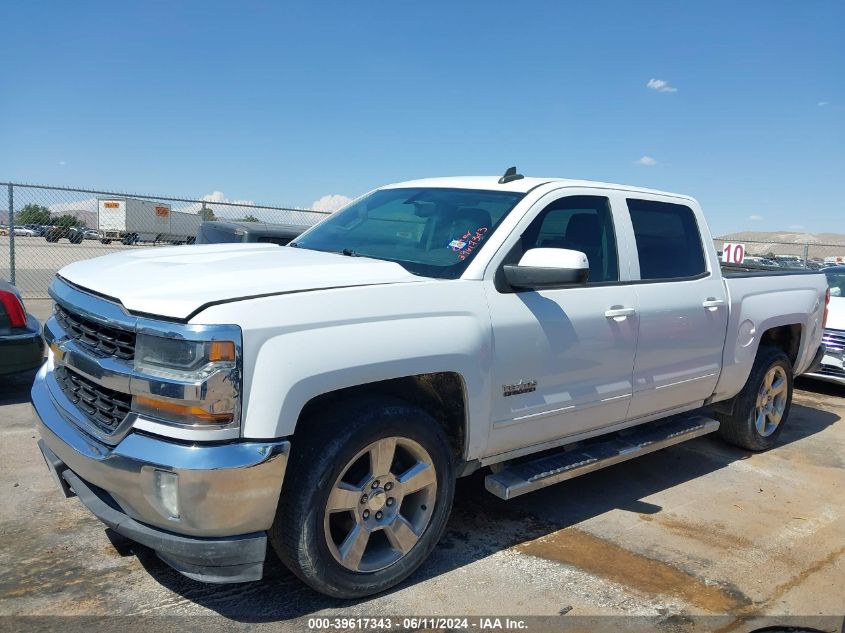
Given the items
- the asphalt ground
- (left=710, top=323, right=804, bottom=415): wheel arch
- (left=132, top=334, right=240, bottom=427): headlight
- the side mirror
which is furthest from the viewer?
(left=710, top=323, right=804, bottom=415): wheel arch

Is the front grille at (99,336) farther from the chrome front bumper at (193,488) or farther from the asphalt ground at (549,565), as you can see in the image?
the asphalt ground at (549,565)

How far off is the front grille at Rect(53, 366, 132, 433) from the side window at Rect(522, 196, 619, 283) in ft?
7.34

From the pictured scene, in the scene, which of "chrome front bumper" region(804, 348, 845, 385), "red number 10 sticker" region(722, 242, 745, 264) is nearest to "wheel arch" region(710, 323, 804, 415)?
"chrome front bumper" region(804, 348, 845, 385)

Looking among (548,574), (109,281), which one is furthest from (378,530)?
(109,281)

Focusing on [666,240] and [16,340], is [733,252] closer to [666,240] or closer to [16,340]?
[666,240]

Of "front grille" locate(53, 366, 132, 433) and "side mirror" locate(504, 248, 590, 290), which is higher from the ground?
"side mirror" locate(504, 248, 590, 290)

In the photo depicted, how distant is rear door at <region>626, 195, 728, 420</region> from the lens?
4219 mm

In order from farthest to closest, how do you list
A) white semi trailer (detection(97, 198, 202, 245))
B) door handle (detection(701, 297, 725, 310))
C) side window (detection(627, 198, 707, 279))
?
white semi trailer (detection(97, 198, 202, 245)) < door handle (detection(701, 297, 725, 310)) < side window (detection(627, 198, 707, 279))

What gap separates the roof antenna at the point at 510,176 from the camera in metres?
4.08

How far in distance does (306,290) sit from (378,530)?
117 centimetres

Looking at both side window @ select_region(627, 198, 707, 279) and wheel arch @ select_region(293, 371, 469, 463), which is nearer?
wheel arch @ select_region(293, 371, 469, 463)

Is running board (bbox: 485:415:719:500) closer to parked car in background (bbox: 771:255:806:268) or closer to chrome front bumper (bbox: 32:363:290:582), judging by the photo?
chrome front bumper (bbox: 32:363:290:582)

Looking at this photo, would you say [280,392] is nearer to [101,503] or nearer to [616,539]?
[101,503]

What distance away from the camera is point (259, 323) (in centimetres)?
259
